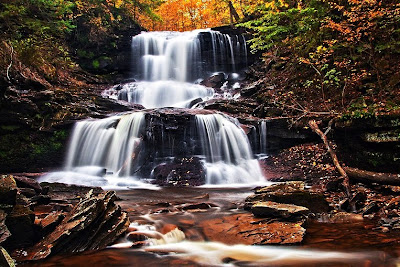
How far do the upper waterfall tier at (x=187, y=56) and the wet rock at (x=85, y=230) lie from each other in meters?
17.5

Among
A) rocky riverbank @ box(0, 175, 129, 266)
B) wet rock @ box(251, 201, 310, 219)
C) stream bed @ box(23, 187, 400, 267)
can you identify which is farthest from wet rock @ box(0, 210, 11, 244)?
wet rock @ box(251, 201, 310, 219)

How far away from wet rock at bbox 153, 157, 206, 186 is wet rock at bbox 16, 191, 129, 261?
5.27 meters

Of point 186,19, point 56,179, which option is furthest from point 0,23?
point 186,19

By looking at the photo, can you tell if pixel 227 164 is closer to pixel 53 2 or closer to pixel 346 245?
pixel 346 245

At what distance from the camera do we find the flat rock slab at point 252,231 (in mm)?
4453

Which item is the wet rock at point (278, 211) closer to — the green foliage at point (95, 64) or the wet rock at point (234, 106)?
the wet rock at point (234, 106)

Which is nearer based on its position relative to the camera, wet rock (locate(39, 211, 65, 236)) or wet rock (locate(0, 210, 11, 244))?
wet rock (locate(0, 210, 11, 244))

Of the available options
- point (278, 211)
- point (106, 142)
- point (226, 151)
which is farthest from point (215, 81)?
point (278, 211)

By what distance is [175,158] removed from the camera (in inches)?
448

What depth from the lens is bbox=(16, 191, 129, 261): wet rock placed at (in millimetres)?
3967

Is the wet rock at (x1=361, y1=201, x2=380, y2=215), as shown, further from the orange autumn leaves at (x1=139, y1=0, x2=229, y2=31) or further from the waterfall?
the orange autumn leaves at (x1=139, y1=0, x2=229, y2=31)

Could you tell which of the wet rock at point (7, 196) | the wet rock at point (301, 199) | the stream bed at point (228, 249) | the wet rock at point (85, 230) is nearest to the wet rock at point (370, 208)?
the stream bed at point (228, 249)

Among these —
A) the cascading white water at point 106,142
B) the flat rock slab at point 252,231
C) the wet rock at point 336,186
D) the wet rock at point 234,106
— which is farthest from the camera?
the wet rock at point 234,106

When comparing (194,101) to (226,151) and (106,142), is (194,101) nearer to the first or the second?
(226,151)
